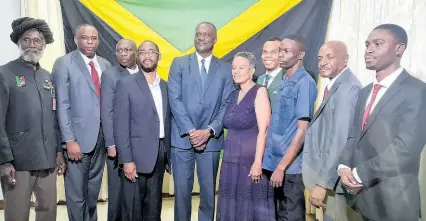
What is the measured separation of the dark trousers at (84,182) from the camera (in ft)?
10.2

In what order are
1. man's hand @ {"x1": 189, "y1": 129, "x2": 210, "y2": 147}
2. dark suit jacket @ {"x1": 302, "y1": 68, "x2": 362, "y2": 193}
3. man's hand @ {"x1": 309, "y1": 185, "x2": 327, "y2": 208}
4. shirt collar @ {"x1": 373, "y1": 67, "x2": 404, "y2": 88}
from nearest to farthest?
shirt collar @ {"x1": 373, "y1": 67, "x2": 404, "y2": 88}
dark suit jacket @ {"x1": 302, "y1": 68, "x2": 362, "y2": 193}
man's hand @ {"x1": 309, "y1": 185, "x2": 327, "y2": 208}
man's hand @ {"x1": 189, "y1": 129, "x2": 210, "y2": 147}

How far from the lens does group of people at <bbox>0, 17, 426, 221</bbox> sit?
2105 mm

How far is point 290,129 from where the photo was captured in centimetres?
271

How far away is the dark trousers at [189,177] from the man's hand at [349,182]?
3.86 ft

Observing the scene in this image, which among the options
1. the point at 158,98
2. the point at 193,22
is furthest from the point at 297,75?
the point at 193,22

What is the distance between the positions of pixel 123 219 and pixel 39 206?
1.98ft

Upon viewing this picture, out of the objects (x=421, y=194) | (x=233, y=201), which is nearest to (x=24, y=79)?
(x=233, y=201)

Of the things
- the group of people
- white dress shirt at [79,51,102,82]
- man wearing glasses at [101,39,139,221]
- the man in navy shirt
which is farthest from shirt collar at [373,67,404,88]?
Answer: white dress shirt at [79,51,102,82]

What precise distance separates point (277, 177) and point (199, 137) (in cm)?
66

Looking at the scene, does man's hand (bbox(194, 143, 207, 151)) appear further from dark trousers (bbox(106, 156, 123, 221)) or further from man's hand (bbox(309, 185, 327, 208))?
man's hand (bbox(309, 185, 327, 208))

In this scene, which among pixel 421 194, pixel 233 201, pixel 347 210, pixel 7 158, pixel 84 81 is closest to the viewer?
pixel 421 194

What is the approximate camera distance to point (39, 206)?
295cm

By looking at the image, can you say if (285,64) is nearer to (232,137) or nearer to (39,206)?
(232,137)

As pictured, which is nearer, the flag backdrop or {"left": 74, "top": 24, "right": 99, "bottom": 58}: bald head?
{"left": 74, "top": 24, "right": 99, "bottom": 58}: bald head
